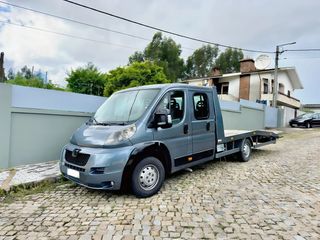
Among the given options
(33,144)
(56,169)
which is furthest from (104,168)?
(33,144)

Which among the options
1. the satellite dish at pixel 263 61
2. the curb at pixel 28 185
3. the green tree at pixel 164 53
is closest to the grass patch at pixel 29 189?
the curb at pixel 28 185

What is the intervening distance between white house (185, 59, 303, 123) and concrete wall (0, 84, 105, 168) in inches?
808

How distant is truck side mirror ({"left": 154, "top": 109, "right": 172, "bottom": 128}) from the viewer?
4.82m

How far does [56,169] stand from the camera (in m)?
6.24

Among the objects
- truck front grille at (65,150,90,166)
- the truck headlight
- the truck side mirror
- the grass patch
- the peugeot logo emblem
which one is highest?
the truck side mirror

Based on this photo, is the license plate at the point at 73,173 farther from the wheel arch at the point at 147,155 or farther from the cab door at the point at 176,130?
the cab door at the point at 176,130

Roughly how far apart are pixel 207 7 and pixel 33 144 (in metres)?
10.9

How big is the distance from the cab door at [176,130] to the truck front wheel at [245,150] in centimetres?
278

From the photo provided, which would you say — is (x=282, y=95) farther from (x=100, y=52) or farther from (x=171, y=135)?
(x=171, y=135)

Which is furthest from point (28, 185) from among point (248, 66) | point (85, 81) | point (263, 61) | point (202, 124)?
point (248, 66)

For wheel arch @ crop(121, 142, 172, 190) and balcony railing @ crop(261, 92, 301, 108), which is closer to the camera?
wheel arch @ crop(121, 142, 172, 190)

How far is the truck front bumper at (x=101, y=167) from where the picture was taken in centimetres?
421

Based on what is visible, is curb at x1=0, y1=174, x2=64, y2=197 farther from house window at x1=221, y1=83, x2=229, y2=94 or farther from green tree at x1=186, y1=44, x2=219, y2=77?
green tree at x1=186, y1=44, x2=219, y2=77

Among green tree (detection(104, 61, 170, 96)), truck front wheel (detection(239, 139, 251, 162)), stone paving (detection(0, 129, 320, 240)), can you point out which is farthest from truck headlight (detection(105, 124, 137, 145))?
green tree (detection(104, 61, 170, 96))
